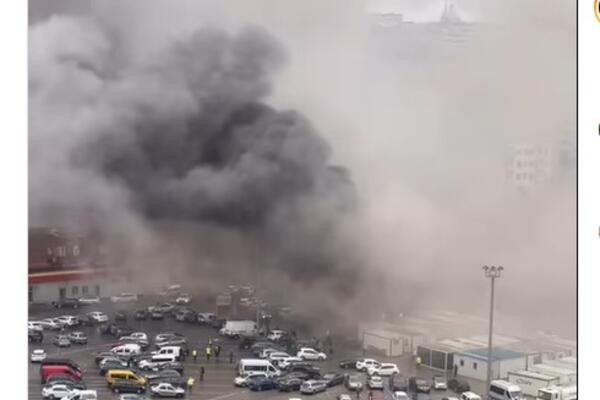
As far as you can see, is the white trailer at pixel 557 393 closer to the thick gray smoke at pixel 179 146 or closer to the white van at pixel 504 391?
the white van at pixel 504 391

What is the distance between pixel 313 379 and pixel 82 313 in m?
1.01

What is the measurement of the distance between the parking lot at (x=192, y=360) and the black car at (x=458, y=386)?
3 cm

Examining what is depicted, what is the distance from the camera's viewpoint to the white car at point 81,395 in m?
3.23

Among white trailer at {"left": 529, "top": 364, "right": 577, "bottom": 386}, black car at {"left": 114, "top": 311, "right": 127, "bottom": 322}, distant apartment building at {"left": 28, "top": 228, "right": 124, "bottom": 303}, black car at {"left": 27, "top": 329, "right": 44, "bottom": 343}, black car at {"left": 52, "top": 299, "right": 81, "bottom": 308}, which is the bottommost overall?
white trailer at {"left": 529, "top": 364, "right": 577, "bottom": 386}

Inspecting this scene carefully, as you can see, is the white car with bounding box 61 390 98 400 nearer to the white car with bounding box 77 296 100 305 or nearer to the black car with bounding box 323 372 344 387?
the white car with bounding box 77 296 100 305

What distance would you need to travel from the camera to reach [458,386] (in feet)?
11.2

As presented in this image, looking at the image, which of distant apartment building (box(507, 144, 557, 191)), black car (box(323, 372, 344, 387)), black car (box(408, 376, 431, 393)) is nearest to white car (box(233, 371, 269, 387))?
black car (box(323, 372, 344, 387))

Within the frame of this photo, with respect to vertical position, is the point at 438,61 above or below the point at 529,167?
above

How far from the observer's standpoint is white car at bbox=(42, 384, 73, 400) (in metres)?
3.22

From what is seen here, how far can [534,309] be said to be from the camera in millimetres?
3441

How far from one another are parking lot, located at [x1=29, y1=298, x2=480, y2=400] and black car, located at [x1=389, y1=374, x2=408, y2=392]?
0.08 feet
